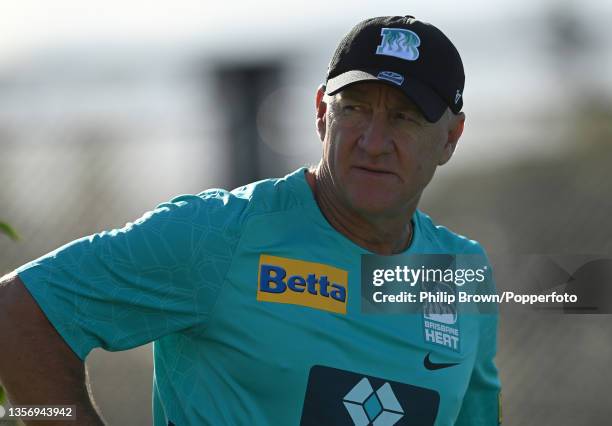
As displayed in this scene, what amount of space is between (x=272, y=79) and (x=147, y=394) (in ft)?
6.49

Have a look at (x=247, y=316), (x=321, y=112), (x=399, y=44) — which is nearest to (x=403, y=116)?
(x=399, y=44)

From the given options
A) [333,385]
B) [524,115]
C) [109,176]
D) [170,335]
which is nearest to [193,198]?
[170,335]

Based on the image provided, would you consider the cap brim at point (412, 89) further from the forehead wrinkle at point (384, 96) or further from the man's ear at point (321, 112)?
the man's ear at point (321, 112)

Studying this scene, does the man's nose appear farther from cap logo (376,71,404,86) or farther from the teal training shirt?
the teal training shirt

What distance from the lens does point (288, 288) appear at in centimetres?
340

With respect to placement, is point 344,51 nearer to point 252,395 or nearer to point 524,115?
point 252,395

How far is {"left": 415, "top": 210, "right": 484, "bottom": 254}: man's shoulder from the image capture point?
408cm

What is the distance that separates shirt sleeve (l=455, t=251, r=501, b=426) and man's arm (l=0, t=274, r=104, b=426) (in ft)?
5.17

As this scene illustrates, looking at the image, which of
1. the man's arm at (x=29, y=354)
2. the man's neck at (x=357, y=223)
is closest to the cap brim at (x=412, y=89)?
the man's neck at (x=357, y=223)

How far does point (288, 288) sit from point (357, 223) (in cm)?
39

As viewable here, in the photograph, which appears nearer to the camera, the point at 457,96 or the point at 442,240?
the point at 457,96

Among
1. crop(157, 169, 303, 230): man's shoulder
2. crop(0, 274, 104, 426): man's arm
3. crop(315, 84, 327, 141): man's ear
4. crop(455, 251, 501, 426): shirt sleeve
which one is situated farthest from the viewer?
crop(455, 251, 501, 426): shirt sleeve

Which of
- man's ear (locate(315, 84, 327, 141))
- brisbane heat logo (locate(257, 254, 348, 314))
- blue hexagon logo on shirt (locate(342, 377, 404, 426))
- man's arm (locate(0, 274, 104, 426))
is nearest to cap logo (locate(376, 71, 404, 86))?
man's ear (locate(315, 84, 327, 141))

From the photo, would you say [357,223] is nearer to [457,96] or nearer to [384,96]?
[384,96]
